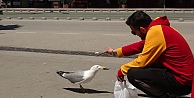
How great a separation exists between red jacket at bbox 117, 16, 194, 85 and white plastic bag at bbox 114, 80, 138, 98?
471 millimetres

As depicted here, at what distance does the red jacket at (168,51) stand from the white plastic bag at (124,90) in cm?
47

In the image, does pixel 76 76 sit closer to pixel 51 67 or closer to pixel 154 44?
pixel 154 44

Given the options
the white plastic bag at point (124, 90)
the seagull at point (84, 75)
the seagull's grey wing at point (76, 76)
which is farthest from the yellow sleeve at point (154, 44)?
the seagull's grey wing at point (76, 76)

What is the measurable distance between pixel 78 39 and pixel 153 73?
8.59 metres

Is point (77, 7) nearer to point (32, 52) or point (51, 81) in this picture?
point (32, 52)

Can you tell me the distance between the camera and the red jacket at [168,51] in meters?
3.76

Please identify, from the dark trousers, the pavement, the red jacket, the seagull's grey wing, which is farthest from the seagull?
the red jacket

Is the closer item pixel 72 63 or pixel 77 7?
pixel 72 63

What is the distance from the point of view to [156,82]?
13.3 ft

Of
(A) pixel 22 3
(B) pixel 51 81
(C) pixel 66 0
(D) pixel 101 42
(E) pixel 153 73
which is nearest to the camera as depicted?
(E) pixel 153 73

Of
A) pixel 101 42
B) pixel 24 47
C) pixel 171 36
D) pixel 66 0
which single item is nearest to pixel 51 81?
pixel 171 36

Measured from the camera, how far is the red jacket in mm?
3758

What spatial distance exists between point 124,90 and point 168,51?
0.79 m

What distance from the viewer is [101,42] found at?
1164 cm
